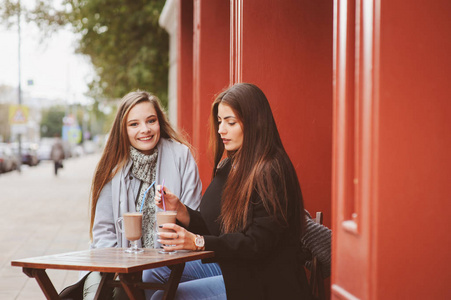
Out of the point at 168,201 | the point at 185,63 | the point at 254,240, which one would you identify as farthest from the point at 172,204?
the point at 185,63

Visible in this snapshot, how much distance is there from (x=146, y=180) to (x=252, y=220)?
132cm

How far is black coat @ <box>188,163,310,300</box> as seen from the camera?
2.95m

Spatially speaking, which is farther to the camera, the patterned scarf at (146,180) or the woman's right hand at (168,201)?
the patterned scarf at (146,180)

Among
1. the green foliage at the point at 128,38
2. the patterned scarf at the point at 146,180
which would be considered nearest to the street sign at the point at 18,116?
the green foliage at the point at 128,38

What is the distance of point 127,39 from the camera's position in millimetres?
14469

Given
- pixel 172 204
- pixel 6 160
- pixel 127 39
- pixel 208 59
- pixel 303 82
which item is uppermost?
pixel 127 39

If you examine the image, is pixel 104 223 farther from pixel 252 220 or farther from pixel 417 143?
pixel 417 143

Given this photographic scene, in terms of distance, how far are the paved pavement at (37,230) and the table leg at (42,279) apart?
2.71 metres

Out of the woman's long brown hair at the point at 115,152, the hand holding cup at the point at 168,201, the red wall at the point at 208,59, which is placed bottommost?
the hand holding cup at the point at 168,201

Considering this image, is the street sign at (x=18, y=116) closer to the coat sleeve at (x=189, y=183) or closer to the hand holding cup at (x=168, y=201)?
the coat sleeve at (x=189, y=183)

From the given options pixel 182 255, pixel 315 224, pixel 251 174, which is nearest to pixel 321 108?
pixel 315 224

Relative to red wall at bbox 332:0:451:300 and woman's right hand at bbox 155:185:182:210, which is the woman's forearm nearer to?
woman's right hand at bbox 155:185:182:210

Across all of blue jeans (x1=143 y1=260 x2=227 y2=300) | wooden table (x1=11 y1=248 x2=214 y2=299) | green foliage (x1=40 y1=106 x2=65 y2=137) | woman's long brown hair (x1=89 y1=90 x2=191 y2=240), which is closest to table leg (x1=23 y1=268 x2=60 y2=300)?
wooden table (x1=11 y1=248 x2=214 y2=299)

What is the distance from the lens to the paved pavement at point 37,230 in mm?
6179
